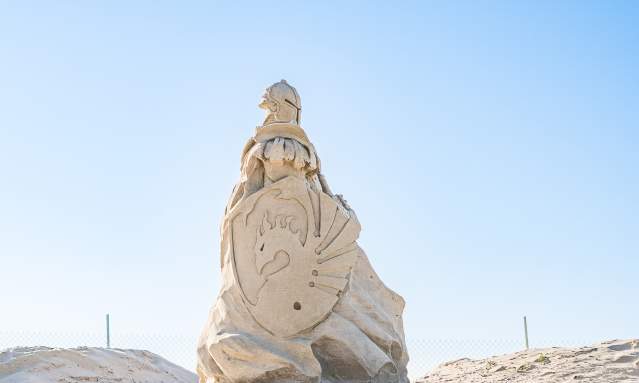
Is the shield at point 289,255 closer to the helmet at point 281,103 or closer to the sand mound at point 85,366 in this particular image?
the helmet at point 281,103

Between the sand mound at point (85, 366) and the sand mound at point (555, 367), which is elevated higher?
the sand mound at point (85, 366)

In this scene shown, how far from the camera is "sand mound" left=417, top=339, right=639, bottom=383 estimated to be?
24.4ft

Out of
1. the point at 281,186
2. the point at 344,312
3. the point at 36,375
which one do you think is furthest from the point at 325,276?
the point at 36,375

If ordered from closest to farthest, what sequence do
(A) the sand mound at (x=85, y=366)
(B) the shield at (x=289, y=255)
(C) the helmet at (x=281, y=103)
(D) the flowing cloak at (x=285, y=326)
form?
1. (D) the flowing cloak at (x=285, y=326)
2. (B) the shield at (x=289, y=255)
3. (C) the helmet at (x=281, y=103)
4. (A) the sand mound at (x=85, y=366)

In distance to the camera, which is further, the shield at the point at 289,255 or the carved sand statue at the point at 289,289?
the shield at the point at 289,255

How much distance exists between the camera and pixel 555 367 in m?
8.03

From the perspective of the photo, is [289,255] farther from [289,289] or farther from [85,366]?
[85,366]

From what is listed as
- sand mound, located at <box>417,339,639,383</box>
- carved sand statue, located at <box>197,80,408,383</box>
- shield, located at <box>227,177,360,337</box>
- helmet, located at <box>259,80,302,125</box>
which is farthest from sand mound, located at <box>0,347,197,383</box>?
helmet, located at <box>259,80,302,125</box>

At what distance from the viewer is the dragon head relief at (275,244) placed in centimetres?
612

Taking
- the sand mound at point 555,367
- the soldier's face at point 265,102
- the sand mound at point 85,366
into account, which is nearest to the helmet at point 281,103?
the soldier's face at point 265,102

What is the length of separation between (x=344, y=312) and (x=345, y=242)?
53cm

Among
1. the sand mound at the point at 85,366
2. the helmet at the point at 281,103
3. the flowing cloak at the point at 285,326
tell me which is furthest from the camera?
the sand mound at the point at 85,366

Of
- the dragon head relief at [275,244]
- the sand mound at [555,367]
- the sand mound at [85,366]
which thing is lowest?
the sand mound at [555,367]

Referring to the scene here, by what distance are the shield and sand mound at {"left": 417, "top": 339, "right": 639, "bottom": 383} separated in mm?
2604
